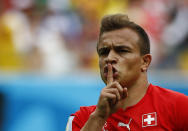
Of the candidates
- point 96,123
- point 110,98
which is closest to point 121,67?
point 110,98

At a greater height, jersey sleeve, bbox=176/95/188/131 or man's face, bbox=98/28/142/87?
man's face, bbox=98/28/142/87

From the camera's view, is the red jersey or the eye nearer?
the red jersey

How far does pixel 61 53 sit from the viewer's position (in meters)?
9.91

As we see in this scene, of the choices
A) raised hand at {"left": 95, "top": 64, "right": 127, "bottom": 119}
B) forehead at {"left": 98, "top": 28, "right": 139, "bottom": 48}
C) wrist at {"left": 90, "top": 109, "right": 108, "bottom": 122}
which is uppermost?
forehead at {"left": 98, "top": 28, "right": 139, "bottom": 48}

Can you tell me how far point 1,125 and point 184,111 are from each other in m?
5.35

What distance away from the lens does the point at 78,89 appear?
795 centimetres

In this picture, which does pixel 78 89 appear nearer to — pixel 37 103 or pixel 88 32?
pixel 37 103

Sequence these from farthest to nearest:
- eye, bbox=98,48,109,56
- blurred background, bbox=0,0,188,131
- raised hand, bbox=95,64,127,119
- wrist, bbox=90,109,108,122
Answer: blurred background, bbox=0,0,188,131
eye, bbox=98,48,109,56
wrist, bbox=90,109,108,122
raised hand, bbox=95,64,127,119

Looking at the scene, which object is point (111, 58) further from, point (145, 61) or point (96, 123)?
point (96, 123)

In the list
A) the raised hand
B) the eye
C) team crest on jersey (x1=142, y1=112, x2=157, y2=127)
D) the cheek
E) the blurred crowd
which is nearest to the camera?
the raised hand

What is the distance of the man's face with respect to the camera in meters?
3.62

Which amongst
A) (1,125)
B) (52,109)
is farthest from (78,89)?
(1,125)

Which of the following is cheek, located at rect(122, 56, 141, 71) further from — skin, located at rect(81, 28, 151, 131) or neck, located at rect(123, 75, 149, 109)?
neck, located at rect(123, 75, 149, 109)

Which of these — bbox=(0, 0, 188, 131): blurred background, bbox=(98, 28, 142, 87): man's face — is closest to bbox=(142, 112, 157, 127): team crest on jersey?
bbox=(98, 28, 142, 87): man's face
